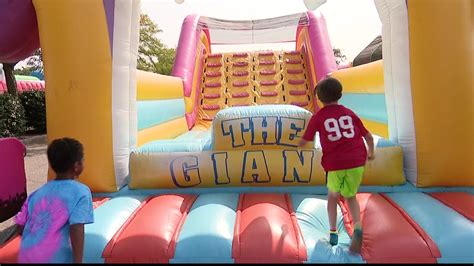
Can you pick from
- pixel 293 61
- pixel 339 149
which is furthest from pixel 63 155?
pixel 293 61

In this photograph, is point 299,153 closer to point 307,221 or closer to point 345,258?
point 307,221

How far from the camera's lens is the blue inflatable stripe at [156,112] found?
3707mm

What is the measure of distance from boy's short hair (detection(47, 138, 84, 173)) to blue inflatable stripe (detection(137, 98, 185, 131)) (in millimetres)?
2098

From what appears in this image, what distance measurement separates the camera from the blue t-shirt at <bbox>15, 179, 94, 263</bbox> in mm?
1473

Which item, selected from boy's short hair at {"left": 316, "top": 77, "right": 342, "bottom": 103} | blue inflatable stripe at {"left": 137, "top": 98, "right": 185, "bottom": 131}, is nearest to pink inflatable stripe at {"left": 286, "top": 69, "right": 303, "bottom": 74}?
blue inflatable stripe at {"left": 137, "top": 98, "right": 185, "bottom": 131}

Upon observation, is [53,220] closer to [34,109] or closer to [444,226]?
[444,226]

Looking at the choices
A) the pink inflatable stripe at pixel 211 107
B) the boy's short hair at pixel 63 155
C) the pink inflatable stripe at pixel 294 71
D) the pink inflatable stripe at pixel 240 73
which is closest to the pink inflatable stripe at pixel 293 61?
the pink inflatable stripe at pixel 294 71

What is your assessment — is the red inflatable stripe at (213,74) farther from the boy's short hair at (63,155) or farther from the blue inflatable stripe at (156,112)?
the boy's short hair at (63,155)

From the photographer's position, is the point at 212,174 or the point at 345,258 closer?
the point at 345,258

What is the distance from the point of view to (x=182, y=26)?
6.54m

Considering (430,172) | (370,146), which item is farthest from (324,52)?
(370,146)

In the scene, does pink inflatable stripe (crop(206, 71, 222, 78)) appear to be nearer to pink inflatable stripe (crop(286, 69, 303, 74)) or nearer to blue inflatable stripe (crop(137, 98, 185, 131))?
pink inflatable stripe (crop(286, 69, 303, 74))

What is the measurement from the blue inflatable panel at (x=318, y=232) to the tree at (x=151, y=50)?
16.9 m

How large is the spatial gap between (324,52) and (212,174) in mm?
3520
